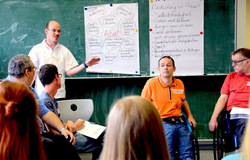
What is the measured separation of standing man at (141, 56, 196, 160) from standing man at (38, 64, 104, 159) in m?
0.70

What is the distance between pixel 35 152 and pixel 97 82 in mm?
2635

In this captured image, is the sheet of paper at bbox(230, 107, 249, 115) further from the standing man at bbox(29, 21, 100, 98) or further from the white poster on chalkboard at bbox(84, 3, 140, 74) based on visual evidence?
the standing man at bbox(29, 21, 100, 98)

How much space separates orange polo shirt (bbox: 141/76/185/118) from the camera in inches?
103

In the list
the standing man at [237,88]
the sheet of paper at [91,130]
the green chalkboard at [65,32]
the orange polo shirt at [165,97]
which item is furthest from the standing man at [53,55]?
the standing man at [237,88]

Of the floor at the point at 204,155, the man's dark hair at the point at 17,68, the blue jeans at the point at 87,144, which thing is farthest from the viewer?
the floor at the point at 204,155

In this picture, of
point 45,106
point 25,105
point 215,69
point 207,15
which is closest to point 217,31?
point 207,15

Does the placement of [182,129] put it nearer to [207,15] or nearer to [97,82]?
[97,82]

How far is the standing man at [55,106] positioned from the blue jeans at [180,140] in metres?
0.67

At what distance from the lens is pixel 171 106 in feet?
8.54

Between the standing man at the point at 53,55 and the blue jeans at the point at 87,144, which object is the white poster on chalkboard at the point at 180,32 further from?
the blue jeans at the point at 87,144

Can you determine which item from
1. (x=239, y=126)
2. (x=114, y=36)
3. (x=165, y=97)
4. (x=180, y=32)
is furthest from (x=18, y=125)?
(x=180, y=32)

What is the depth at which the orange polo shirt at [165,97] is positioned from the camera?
103 inches

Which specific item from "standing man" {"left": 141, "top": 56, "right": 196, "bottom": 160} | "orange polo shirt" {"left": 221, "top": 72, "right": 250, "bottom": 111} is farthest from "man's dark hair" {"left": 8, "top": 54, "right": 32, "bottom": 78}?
"orange polo shirt" {"left": 221, "top": 72, "right": 250, "bottom": 111}

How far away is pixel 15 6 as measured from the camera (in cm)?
357
